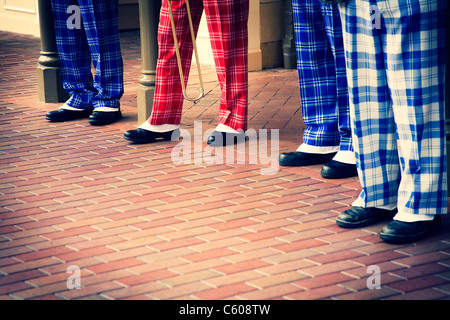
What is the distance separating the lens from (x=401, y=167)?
138 inches

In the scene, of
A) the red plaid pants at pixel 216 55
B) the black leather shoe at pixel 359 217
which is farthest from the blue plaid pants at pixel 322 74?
the black leather shoe at pixel 359 217

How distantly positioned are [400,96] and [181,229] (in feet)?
3.90

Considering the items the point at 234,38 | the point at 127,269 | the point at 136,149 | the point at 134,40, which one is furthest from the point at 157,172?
the point at 134,40

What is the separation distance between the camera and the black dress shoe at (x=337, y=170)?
4.37 meters

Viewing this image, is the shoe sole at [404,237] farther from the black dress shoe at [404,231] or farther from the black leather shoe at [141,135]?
the black leather shoe at [141,135]

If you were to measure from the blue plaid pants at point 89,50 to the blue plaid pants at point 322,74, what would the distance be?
A: 1698 millimetres

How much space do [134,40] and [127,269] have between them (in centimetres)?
671

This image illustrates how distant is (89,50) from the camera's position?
5.96 metres

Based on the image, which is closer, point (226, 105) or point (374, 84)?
point (374, 84)

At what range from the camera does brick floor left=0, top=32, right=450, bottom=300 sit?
3096mm

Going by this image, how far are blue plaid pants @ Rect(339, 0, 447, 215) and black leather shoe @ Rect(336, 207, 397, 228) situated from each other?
0.12 m

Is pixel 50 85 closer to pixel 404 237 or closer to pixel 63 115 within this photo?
pixel 63 115

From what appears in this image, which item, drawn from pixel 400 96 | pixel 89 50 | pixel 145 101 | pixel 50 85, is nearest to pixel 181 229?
pixel 400 96

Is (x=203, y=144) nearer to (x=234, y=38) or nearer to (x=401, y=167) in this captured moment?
(x=234, y=38)
